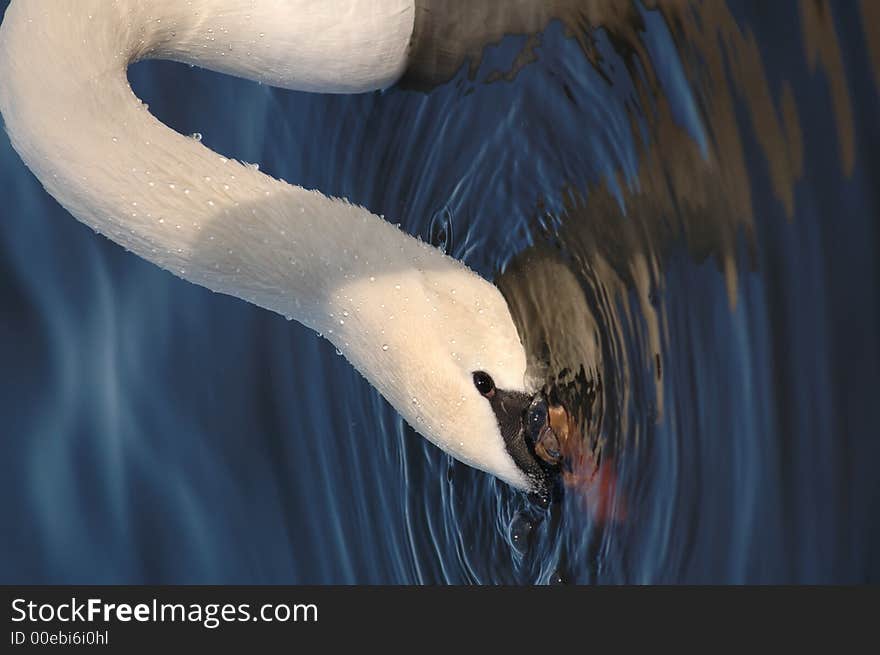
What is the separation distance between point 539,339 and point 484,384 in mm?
478

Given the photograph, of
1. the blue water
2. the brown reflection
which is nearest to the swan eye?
the brown reflection

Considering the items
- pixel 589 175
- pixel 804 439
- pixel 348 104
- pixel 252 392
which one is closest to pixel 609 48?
pixel 589 175

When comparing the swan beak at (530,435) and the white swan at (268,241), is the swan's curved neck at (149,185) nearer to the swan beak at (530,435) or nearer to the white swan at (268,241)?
the white swan at (268,241)

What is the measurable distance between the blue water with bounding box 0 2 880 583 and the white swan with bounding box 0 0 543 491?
0.34 meters

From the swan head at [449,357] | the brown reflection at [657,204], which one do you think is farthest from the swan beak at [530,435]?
the brown reflection at [657,204]

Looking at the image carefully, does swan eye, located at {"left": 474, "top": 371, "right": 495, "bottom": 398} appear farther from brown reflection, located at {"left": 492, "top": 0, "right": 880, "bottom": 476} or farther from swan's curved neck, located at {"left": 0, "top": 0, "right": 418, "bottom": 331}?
swan's curved neck, located at {"left": 0, "top": 0, "right": 418, "bottom": 331}

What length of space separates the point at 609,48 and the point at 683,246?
0.95 m

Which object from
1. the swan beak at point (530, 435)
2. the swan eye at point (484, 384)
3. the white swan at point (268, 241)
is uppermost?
the white swan at point (268, 241)

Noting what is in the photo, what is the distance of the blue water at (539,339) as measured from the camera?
4211 mm

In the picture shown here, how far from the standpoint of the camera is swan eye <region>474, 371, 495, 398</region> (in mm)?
4109

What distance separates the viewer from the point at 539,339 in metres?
4.53

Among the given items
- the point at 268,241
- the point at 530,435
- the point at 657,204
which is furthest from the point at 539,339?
the point at 268,241

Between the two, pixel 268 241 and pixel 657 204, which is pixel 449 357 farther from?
pixel 657 204

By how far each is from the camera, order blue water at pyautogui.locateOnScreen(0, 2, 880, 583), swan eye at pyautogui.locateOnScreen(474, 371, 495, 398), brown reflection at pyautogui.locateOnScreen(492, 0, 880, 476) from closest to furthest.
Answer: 1. swan eye at pyautogui.locateOnScreen(474, 371, 495, 398)
2. blue water at pyautogui.locateOnScreen(0, 2, 880, 583)
3. brown reflection at pyautogui.locateOnScreen(492, 0, 880, 476)
